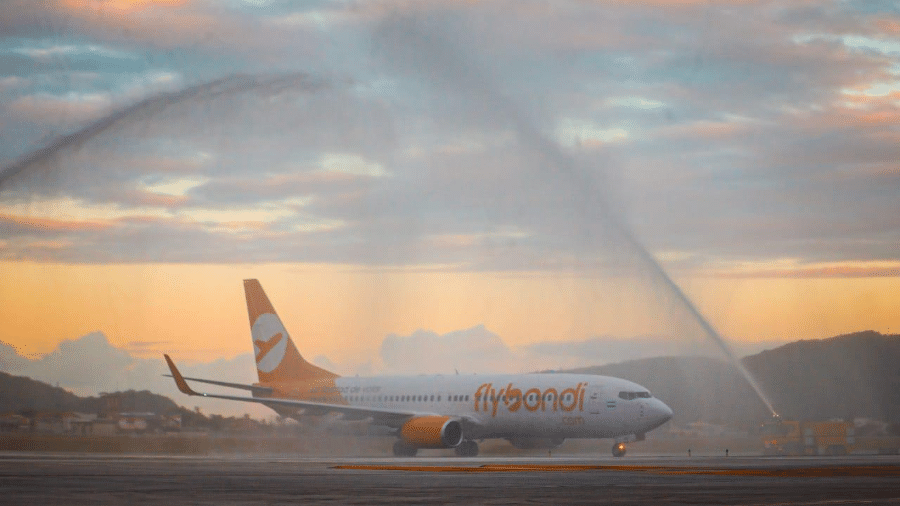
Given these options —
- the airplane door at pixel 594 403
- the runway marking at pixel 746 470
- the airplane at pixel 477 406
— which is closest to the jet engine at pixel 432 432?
the airplane at pixel 477 406

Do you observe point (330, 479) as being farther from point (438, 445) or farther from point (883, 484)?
point (438, 445)

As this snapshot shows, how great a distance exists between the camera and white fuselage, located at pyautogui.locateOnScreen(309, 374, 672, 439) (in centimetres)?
6600

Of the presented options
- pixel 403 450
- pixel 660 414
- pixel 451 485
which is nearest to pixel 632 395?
pixel 660 414

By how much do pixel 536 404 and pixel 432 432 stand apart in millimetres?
6193

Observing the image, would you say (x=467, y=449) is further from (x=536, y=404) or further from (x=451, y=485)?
(x=451, y=485)

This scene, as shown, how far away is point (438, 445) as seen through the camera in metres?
67.9

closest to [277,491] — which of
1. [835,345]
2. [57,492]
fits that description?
[57,492]

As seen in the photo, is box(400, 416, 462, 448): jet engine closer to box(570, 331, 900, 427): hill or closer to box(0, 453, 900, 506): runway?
box(0, 453, 900, 506): runway

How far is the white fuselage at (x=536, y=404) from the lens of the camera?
66000mm

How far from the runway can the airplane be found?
70.0ft

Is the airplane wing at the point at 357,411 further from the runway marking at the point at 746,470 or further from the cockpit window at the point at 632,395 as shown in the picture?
the runway marking at the point at 746,470

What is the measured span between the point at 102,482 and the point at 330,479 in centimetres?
655

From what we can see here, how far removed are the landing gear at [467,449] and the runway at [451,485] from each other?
2570 centimetres

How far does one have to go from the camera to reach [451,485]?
32.3 meters
